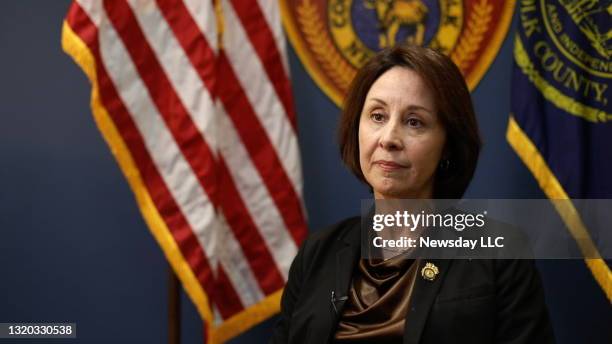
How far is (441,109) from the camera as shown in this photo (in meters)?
1.24

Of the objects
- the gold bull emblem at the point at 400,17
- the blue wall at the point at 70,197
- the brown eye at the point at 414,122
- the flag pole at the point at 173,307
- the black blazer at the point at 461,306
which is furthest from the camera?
the blue wall at the point at 70,197

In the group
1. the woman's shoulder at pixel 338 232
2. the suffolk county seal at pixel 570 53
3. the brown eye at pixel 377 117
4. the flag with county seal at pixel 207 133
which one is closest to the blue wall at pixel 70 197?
the flag with county seal at pixel 207 133

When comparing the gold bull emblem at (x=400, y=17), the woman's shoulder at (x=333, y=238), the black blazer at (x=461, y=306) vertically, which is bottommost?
the black blazer at (x=461, y=306)

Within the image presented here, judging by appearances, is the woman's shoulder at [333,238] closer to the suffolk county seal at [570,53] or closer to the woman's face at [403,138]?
the woman's face at [403,138]

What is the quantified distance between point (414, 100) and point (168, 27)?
3.25 feet

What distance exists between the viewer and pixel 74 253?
229 centimetres

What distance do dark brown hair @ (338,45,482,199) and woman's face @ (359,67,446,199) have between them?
0.02 metres

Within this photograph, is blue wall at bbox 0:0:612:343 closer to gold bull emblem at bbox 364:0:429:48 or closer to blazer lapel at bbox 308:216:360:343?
gold bull emblem at bbox 364:0:429:48

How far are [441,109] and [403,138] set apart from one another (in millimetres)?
92

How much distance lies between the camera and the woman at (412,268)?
3.81 ft

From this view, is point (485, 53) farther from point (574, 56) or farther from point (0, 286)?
point (0, 286)

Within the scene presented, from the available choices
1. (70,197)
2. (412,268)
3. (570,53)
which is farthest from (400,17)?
(70,197)

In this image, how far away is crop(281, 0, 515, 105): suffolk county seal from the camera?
2.16m

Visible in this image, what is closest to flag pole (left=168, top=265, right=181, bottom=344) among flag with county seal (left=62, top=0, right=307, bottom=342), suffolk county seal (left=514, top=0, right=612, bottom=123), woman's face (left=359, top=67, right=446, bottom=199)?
flag with county seal (left=62, top=0, right=307, bottom=342)
